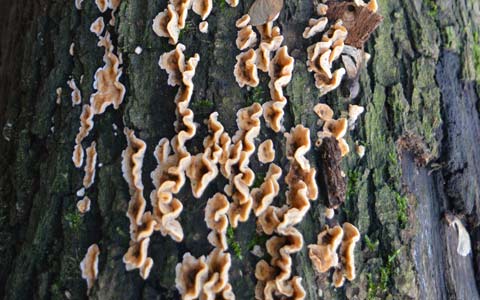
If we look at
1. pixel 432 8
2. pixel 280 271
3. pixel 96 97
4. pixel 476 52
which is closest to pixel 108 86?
pixel 96 97

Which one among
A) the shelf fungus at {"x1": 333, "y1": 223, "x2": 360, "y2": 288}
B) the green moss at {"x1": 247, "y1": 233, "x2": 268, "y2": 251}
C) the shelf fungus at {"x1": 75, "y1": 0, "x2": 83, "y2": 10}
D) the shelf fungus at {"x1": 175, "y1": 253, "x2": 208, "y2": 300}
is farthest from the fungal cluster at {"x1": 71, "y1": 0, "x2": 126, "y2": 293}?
the shelf fungus at {"x1": 333, "y1": 223, "x2": 360, "y2": 288}

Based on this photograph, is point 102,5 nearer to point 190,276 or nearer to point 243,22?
point 243,22

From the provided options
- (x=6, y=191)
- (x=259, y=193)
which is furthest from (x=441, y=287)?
(x=6, y=191)

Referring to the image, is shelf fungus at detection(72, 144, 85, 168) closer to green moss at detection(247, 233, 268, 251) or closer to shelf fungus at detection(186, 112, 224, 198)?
shelf fungus at detection(186, 112, 224, 198)

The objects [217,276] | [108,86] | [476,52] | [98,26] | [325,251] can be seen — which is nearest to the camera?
[217,276]

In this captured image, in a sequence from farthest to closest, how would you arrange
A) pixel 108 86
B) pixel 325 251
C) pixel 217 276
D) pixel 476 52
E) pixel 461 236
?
pixel 476 52 → pixel 461 236 → pixel 108 86 → pixel 325 251 → pixel 217 276

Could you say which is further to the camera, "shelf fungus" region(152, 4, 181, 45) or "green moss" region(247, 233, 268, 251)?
"shelf fungus" region(152, 4, 181, 45)
